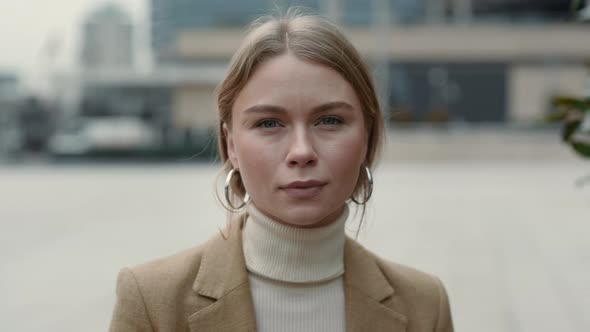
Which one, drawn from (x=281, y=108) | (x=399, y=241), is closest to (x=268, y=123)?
(x=281, y=108)

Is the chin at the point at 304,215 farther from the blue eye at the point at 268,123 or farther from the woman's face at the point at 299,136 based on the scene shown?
the blue eye at the point at 268,123

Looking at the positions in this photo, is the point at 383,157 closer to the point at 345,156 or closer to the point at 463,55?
the point at 345,156

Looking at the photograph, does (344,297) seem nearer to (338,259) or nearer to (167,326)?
(338,259)

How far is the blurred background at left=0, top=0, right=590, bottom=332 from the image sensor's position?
671 cm

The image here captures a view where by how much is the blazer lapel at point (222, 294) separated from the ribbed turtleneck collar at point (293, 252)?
0.05 meters

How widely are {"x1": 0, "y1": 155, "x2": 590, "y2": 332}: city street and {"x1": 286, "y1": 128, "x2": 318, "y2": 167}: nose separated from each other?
0.65 m

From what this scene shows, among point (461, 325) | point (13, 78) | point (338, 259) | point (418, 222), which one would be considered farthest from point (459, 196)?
point (13, 78)

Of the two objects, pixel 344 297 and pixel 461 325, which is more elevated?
pixel 344 297

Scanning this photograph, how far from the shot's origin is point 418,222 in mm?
11008

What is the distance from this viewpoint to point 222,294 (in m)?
1.59

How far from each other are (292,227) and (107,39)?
158ft

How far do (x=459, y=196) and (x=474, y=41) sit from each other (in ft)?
80.1

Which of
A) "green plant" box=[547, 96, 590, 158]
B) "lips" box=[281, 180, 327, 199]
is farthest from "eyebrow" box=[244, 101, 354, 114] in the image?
"green plant" box=[547, 96, 590, 158]

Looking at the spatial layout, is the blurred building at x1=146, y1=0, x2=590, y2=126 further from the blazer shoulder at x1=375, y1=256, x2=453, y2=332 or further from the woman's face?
the woman's face
